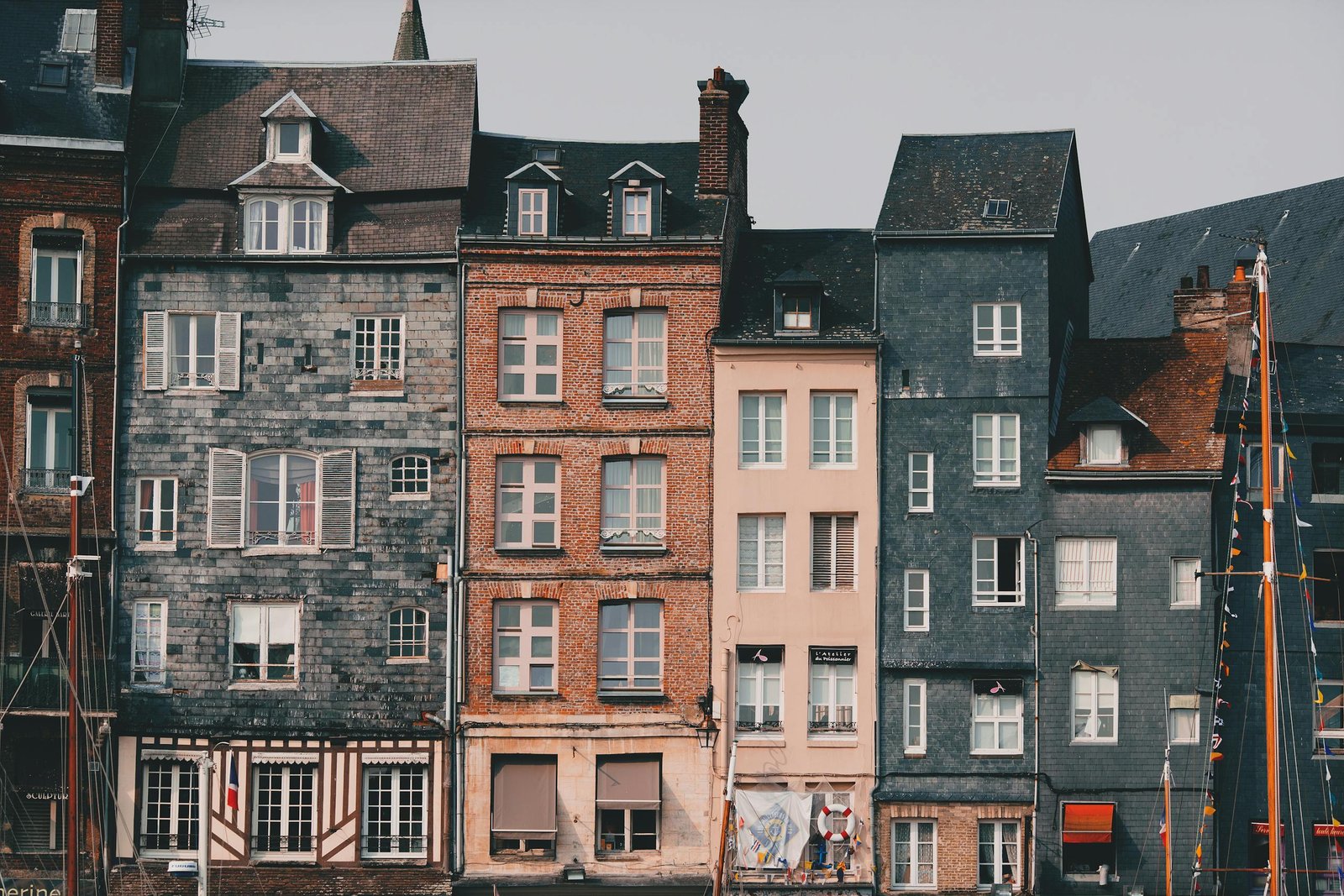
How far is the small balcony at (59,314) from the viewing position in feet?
143

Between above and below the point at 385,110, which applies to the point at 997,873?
below

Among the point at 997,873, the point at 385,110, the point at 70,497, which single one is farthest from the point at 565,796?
the point at 385,110

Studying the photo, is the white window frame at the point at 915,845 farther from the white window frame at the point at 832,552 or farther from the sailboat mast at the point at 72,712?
the sailboat mast at the point at 72,712

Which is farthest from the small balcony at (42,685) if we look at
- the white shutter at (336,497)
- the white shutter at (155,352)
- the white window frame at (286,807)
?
the white shutter at (155,352)

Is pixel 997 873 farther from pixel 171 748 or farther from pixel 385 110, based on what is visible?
pixel 385 110

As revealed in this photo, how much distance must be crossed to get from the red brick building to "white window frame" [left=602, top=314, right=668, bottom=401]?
37 millimetres

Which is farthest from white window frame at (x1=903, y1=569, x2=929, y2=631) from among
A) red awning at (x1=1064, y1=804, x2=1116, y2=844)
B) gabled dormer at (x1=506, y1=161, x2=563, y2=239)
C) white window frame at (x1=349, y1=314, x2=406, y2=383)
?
white window frame at (x1=349, y1=314, x2=406, y2=383)

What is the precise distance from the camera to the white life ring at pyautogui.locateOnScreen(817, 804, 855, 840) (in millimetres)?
42625

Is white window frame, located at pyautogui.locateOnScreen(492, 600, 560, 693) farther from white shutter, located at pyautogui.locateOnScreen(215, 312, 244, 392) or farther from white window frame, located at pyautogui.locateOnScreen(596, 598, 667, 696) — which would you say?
white shutter, located at pyautogui.locateOnScreen(215, 312, 244, 392)

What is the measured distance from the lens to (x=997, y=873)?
42469 millimetres

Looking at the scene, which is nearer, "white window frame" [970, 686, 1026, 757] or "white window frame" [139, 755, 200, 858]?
"white window frame" [970, 686, 1026, 757]

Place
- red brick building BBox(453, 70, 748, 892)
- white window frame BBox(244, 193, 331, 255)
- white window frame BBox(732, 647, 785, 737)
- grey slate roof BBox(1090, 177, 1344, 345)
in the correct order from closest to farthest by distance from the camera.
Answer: red brick building BBox(453, 70, 748, 892)
white window frame BBox(732, 647, 785, 737)
white window frame BBox(244, 193, 331, 255)
grey slate roof BBox(1090, 177, 1344, 345)

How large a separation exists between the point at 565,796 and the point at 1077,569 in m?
10.8

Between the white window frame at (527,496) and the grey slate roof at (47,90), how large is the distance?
10.2 metres
